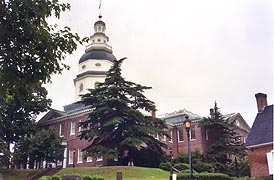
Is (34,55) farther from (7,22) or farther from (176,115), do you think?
(176,115)

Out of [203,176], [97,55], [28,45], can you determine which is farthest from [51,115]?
[28,45]

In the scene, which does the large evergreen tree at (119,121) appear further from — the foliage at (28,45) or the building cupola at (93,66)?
the foliage at (28,45)

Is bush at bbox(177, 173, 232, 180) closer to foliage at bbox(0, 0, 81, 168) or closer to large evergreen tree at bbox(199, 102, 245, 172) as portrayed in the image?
large evergreen tree at bbox(199, 102, 245, 172)

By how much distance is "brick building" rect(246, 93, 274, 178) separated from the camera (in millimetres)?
26047

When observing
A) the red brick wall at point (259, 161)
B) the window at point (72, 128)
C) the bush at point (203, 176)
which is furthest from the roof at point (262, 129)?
the window at point (72, 128)

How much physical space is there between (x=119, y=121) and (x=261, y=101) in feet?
41.8

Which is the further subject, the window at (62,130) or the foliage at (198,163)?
the window at (62,130)

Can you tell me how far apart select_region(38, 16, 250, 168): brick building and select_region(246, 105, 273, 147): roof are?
1732 cm

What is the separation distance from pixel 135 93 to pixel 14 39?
1062 inches

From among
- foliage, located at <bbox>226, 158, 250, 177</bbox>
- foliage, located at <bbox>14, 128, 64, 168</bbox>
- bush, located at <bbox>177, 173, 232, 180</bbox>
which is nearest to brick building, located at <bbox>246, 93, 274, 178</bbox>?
bush, located at <bbox>177, 173, 232, 180</bbox>

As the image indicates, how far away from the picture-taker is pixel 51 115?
1908 inches

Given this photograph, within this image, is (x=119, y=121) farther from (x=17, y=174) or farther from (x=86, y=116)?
(x=17, y=174)

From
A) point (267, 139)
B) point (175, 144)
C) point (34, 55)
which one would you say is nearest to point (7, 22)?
point (34, 55)

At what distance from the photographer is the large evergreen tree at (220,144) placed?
39.2 meters
